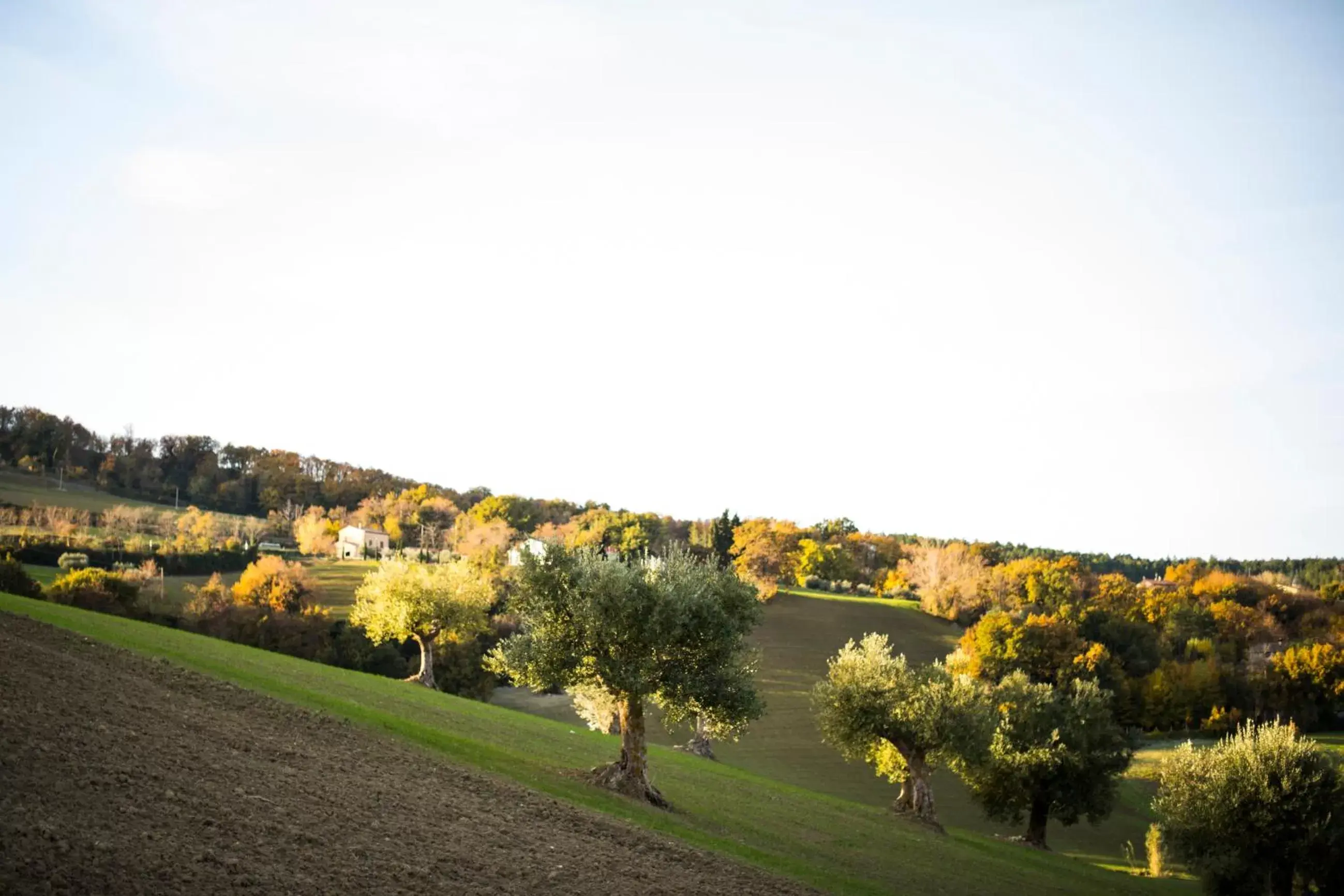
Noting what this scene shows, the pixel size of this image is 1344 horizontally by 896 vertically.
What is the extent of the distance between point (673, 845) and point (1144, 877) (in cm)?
3572

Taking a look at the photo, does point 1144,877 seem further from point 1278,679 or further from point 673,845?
point 1278,679

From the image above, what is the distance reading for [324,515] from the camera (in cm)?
17062

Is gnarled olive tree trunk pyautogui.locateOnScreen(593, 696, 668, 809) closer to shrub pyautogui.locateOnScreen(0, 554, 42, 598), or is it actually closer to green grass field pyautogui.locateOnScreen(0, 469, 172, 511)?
shrub pyautogui.locateOnScreen(0, 554, 42, 598)

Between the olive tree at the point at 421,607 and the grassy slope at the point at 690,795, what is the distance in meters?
11.3

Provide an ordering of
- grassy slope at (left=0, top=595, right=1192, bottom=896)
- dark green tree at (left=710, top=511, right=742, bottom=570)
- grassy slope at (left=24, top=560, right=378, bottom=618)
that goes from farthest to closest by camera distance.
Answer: dark green tree at (left=710, top=511, right=742, bottom=570), grassy slope at (left=24, top=560, right=378, bottom=618), grassy slope at (left=0, top=595, right=1192, bottom=896)

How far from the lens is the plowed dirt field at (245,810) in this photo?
1192 cm

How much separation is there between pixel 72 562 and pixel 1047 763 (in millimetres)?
80483

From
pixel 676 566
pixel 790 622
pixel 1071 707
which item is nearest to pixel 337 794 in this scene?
pixel 676 566

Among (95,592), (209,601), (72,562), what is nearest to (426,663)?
(95,592)

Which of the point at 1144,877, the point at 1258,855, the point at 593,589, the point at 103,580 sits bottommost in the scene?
the point at 1144,877

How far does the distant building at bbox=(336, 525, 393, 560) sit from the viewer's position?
465 ft

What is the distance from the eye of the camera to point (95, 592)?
59.9m

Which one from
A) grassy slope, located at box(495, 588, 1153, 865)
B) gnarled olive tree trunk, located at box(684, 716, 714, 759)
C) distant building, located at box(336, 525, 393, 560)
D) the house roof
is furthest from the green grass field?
gnarled olive tree trunk, located at box(684, 716, 714, 759)

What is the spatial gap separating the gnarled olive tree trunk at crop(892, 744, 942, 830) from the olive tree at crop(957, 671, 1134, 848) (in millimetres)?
4079
